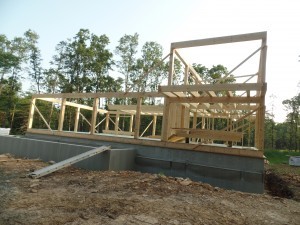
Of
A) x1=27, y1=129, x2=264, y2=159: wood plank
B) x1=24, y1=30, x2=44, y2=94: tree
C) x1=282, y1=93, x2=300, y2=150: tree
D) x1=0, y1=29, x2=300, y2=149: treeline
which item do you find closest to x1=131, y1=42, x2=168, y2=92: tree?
x1=0, y1=29, x2=300, y2=149: treeline

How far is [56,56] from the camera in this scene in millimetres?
29922

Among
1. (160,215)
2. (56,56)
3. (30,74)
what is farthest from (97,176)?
(30,74)

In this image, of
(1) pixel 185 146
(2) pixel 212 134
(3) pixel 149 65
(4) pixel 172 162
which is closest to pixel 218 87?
(2) pixel 212 134

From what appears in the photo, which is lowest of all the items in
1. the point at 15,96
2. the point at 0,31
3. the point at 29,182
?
the point at 29,182

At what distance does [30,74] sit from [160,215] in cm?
3164

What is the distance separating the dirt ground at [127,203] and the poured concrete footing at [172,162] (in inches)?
70.7

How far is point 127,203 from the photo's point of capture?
4762mm

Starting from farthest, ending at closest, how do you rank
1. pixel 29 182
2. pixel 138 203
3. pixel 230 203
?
pixel 29 182
pixel 230 203
pixel 138 203

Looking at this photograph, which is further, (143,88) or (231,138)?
(143,88)

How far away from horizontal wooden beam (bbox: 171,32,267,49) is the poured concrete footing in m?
4.04

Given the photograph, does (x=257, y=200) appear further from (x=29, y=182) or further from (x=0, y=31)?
(x=0, y=31)

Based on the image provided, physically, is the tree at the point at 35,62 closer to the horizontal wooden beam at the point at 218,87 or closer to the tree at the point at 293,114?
the horizontal wooden beam at the point at 218,87

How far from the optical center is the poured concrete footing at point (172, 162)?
8016 millimetres

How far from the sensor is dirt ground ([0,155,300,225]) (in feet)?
13.3
